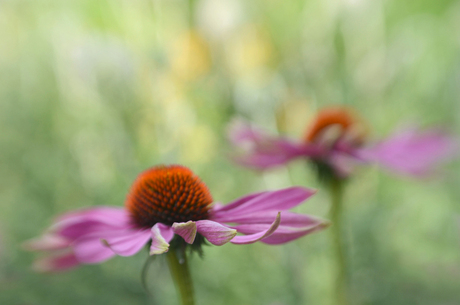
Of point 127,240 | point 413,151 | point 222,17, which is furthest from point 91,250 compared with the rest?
point 222,17

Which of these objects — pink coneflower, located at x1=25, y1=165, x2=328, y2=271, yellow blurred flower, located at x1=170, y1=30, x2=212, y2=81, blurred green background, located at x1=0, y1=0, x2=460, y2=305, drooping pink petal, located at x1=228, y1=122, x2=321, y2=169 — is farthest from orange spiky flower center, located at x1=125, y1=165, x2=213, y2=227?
yellow blurred flower, located at x1=170, y1=30, x2=212, y2=81

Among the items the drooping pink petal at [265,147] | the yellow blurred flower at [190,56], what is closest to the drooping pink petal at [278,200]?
the drooping pink petal at [265,147]

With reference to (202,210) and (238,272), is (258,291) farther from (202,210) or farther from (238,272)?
(202,210)

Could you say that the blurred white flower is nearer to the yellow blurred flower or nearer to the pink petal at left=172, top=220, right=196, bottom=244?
the yellow blurred flower

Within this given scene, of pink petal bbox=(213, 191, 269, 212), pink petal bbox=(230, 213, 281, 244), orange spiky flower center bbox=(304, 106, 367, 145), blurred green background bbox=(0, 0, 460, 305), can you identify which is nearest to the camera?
pink petal bbox=(230, 213, 281, 244)

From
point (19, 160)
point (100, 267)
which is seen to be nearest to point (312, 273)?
point (100, 267)

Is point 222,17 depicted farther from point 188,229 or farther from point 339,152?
point 188,229
